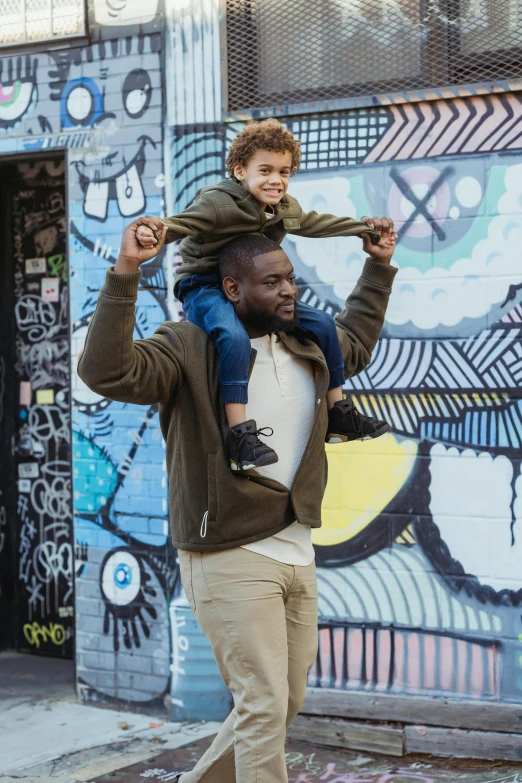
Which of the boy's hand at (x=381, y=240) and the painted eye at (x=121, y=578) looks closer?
the boy's hand at (x=381, y=240)

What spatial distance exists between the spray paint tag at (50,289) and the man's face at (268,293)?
3.01 m

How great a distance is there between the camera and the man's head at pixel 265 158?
132 inches

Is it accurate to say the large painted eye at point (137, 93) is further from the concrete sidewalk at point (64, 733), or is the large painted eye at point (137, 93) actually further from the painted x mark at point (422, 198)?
the concrete sidewalk at point (64, 733)

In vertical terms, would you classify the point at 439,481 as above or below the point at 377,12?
below

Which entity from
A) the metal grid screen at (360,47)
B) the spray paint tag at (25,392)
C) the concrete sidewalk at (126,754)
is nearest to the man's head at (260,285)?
the metal grid screen at (360,47)

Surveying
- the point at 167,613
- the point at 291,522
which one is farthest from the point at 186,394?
the point at 167,613

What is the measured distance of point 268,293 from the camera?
3.25 metres

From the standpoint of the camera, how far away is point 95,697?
5430 millimetres

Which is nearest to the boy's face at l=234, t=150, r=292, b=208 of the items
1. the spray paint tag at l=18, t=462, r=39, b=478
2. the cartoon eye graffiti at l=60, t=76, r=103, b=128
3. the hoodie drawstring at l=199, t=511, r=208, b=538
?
the hoodie drawstring at l=199, t=511, r=208, b=538

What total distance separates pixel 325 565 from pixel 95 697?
1508mm

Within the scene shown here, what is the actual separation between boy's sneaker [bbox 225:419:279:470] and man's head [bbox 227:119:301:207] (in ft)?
2.57

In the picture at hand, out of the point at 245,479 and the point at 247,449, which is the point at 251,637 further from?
the point at 247,449

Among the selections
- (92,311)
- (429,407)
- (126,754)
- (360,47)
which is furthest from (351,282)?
(126,754)

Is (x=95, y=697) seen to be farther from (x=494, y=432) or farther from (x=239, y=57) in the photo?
(x=239, y=57)
